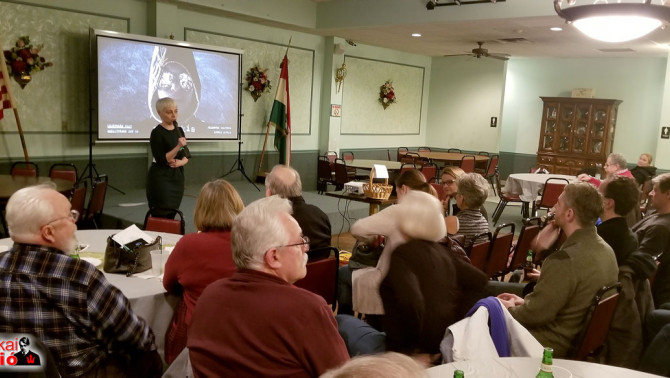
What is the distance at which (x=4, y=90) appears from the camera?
19.2 feet

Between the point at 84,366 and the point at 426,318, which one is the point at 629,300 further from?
the point at 84,366

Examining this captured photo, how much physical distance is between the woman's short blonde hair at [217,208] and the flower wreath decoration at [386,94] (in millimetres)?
8899

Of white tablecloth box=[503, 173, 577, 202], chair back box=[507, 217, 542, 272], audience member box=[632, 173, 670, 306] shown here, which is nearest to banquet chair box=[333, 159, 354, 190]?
white tablecloth box=[503, 173, 577, 202]

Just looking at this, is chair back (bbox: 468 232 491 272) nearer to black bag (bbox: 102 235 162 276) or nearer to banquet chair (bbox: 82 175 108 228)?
black bag (bbox: 102 235 162 276)

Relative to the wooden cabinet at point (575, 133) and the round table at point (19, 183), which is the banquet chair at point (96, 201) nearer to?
the round table at point (19, 183)

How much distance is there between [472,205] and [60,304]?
8.61 feet

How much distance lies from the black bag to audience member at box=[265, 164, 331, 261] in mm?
900

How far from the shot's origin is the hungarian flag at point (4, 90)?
573 cm

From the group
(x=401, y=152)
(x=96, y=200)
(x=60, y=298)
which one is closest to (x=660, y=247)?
(x=60, y=298)

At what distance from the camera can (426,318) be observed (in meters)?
2.12

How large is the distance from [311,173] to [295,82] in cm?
165

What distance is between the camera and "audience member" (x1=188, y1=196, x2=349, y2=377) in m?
1.52

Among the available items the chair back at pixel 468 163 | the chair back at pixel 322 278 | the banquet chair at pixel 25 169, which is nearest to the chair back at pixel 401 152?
the chair back at pixel 468 163

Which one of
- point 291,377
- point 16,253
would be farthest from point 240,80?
point 291,377
